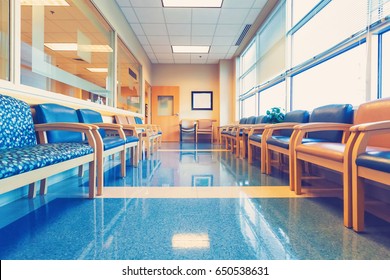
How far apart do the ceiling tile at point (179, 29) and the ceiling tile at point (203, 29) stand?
0.47 feet

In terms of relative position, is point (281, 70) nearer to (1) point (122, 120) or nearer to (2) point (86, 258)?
(1) point (122, 120)

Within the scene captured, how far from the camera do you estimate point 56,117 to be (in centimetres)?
199

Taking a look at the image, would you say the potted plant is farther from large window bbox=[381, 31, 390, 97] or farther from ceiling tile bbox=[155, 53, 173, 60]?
ceiling tile bbox=[155, 53, 173, 60]

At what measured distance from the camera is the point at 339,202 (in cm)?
171

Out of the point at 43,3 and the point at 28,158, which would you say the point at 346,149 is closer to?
the point at 28,158

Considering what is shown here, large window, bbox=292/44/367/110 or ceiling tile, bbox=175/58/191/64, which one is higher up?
ceiling tile, bbox=175/58/191/64

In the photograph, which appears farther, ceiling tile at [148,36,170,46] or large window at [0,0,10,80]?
ceiling tile at [148,36,170,46]

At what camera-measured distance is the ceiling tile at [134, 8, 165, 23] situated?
15.1 ft

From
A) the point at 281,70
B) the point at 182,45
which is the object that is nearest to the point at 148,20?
the point at 182,45

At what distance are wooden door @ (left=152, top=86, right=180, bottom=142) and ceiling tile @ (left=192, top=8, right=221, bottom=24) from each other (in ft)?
11.8

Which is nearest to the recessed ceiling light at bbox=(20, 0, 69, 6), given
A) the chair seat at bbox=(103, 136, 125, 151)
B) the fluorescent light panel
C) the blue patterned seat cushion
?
the fluorescent light panel

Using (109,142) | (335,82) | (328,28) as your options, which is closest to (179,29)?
(328,28)

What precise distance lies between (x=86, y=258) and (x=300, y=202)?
1469 mm

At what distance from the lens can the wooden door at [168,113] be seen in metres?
8.52
